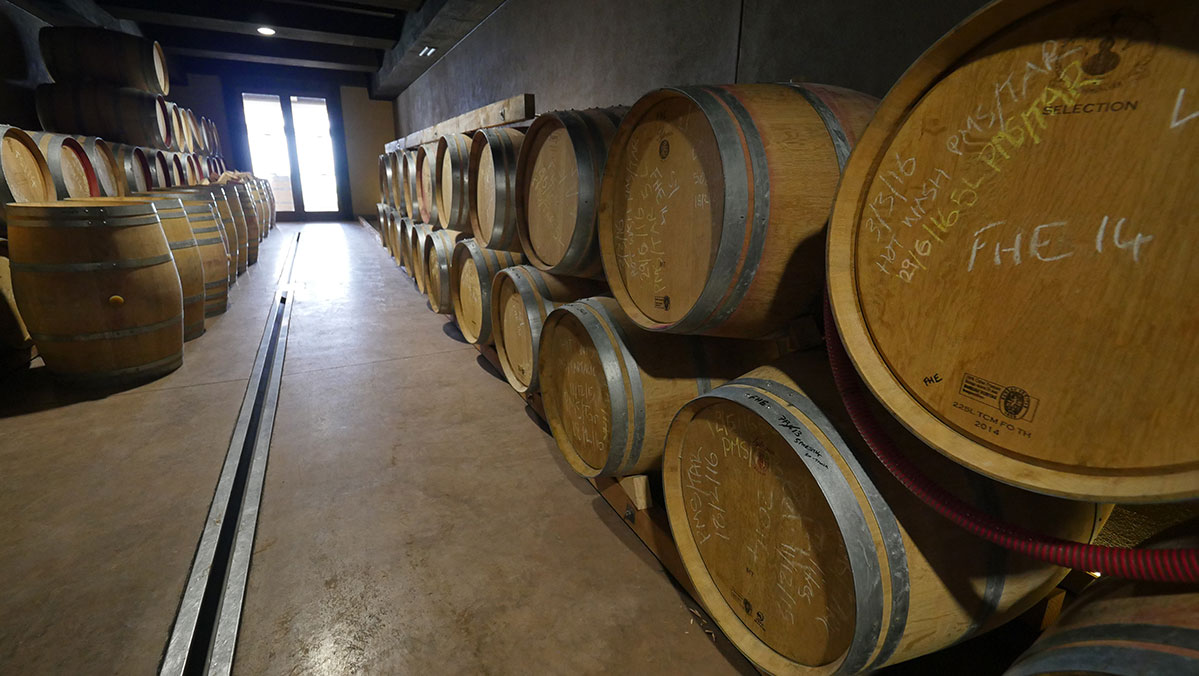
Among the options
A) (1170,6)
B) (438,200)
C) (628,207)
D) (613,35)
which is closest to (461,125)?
(438,200)

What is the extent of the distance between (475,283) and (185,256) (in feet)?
7.88

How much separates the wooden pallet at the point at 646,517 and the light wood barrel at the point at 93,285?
3.17 m

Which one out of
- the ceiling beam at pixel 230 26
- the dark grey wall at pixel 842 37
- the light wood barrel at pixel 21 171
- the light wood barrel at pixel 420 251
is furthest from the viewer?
the ceiling beam at pixel 230 26

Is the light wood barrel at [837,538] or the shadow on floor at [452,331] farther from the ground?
the light wood barrel at [837,538]

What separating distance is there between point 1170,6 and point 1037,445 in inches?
22.9

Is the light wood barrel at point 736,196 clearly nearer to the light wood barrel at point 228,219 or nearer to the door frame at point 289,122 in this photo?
the light wood barrel at point 228,219

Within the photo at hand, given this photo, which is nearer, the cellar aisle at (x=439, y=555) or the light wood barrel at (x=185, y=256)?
the cellar aisle at (x=439, y=555)

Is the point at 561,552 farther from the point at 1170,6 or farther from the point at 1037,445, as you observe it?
the point at 1170,6

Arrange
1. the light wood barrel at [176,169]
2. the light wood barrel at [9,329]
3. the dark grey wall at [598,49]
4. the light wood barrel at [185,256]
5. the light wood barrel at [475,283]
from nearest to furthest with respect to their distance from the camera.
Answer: the dark grey wall at [598,49], the light wood barrel at [9,329], the light wood barrel at [475,283], the light wood barrel at [185,256], the light wood barrel at [176,169]

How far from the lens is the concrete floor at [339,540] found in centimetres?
166

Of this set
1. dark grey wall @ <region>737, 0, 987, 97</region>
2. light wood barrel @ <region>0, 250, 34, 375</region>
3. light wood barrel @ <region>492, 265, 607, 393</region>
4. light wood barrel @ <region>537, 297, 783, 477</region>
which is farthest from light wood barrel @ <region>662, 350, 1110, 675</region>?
light wood barrel @ <region>0, 250, 34, 375</region>

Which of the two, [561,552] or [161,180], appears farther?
[161,180]

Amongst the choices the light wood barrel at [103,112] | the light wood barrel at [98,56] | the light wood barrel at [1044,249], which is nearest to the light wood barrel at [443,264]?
the light wood barrel at [1044,249]

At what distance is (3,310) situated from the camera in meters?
3.25
